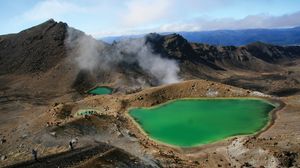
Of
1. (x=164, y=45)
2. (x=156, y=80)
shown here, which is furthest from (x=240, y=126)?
(x=164, y=45)

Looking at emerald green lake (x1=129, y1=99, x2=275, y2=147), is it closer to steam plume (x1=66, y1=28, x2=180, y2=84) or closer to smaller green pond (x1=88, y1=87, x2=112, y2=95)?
smaller green pond (x1=88, y1=87, x2=112, y2=95)

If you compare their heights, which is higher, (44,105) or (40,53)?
(40,53)

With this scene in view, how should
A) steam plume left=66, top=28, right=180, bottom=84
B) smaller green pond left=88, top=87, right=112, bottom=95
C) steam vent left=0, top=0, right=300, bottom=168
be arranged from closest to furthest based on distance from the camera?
steam vent left=0, top=0, right=300, bottom=168 → smaller green pond left=88, top=87, right=112, bottom=95 → steam plume left=66, top=28, right=180, bottom=84

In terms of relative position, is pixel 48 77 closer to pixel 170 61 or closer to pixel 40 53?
pixel 40 53

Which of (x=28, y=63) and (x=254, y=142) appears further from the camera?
(x=28, y=63)

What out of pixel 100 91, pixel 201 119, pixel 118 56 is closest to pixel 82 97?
pixel 100 91

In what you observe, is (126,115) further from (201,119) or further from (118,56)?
(118,56)

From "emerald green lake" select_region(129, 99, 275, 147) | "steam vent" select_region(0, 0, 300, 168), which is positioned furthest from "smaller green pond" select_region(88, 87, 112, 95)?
"emerald green lake" select_region(129, 99, 275, 147)

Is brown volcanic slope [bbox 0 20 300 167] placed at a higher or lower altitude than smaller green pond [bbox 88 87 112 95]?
higher
